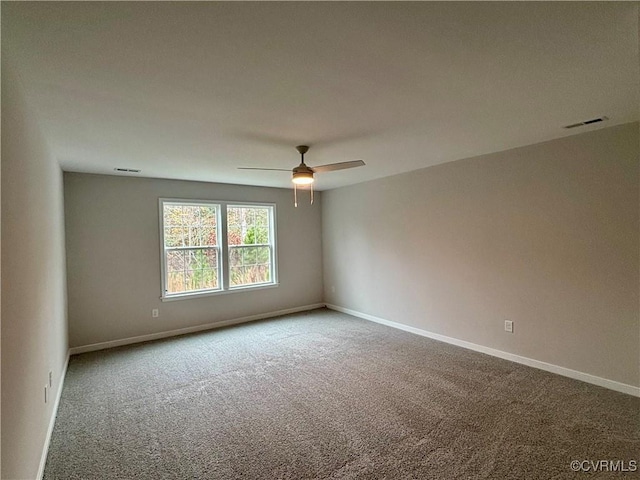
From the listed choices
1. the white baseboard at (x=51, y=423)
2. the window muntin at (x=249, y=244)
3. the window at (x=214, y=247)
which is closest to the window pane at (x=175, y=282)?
the window at (x=214, y=247)

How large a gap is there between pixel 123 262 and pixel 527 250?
17.3 ft

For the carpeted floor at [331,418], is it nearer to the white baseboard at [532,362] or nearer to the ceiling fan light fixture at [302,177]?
the white baseboard at [532,362]

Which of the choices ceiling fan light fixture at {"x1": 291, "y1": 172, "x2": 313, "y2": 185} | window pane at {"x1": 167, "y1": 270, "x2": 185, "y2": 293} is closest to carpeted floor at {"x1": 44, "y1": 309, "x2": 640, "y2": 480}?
window pane at {"x1": 167, "y1": 270, "x2": 185, "y2": 293}

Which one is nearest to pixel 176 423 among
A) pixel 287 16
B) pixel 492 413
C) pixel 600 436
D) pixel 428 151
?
pixel 492 413

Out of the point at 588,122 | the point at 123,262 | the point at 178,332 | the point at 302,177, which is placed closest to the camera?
the point at 588,122

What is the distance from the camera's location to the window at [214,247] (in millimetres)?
5121

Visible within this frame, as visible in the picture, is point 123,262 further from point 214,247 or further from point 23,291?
point 23,291

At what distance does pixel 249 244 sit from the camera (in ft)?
19.4

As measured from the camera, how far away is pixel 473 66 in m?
1.86

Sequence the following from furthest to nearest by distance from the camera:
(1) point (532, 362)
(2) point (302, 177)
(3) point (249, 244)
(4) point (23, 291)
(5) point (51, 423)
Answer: (3) point (249, 244), (1) point (532, 362), (2) point (302, 177), (5) point (51, 423), (4) point (23, 291)

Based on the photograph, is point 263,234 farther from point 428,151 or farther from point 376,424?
point 376,424

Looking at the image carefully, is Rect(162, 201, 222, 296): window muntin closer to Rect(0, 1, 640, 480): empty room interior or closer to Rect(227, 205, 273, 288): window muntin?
Rect(0, 1, 640, 480): empty room interior

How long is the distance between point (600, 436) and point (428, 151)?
292 cm

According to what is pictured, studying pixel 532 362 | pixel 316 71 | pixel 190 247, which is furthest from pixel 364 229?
pixel 316 71
